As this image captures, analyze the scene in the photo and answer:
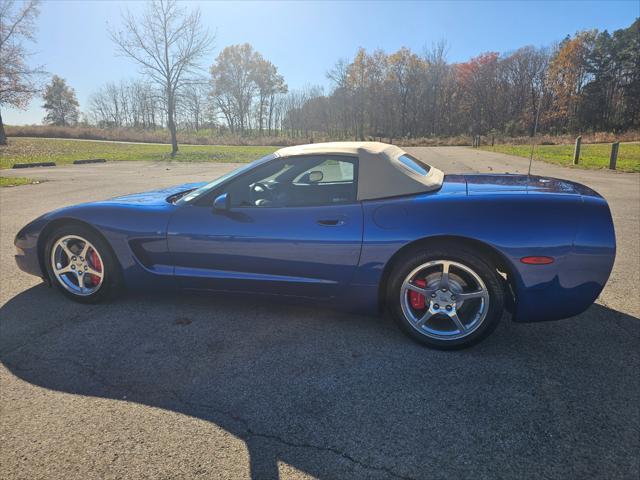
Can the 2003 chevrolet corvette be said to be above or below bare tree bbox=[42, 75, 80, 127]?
below

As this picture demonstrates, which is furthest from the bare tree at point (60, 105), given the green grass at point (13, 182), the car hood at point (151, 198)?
the car hood at point (151, 198)

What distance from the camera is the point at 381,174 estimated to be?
291 centimetres

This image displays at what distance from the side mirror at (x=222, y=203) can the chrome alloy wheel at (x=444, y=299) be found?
138 centimetres

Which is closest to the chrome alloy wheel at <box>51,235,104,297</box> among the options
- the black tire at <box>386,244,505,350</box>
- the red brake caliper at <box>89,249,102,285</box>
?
the red brake caliper at <box>89,249,102,285</box>

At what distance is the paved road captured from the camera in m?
1.83

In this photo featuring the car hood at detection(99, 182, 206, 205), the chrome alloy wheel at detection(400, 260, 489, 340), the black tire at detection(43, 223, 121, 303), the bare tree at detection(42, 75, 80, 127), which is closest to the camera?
the chrome alloy wheel at detection(400, 260, 489, 340)

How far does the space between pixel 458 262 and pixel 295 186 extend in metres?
1.42

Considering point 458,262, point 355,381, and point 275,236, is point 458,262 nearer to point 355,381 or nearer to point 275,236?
point 355,381

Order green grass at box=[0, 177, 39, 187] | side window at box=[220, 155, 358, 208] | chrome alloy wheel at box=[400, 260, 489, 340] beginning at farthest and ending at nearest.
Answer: green grass at box=[0, 177, 39, 187] → side window at box=[220, 155, 358, 208] → chrome alloy wheel at box=[400, 260, 489, 340]

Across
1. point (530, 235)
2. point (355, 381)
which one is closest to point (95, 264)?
point (355, 381)

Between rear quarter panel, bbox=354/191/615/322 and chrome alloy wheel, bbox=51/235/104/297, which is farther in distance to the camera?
chrome alloy wheel, bbox=51/235/104/297

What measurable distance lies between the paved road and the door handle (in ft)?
2.63

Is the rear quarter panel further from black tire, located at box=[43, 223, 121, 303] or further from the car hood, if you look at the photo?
black tire, located at box=[43, 223, 121, 303]

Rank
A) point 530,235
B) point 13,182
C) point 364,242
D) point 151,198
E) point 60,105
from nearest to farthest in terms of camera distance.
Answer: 1. point 530,235
2. point 364,242
3. point 151,198
4. point 13,182
5. point 60,105
